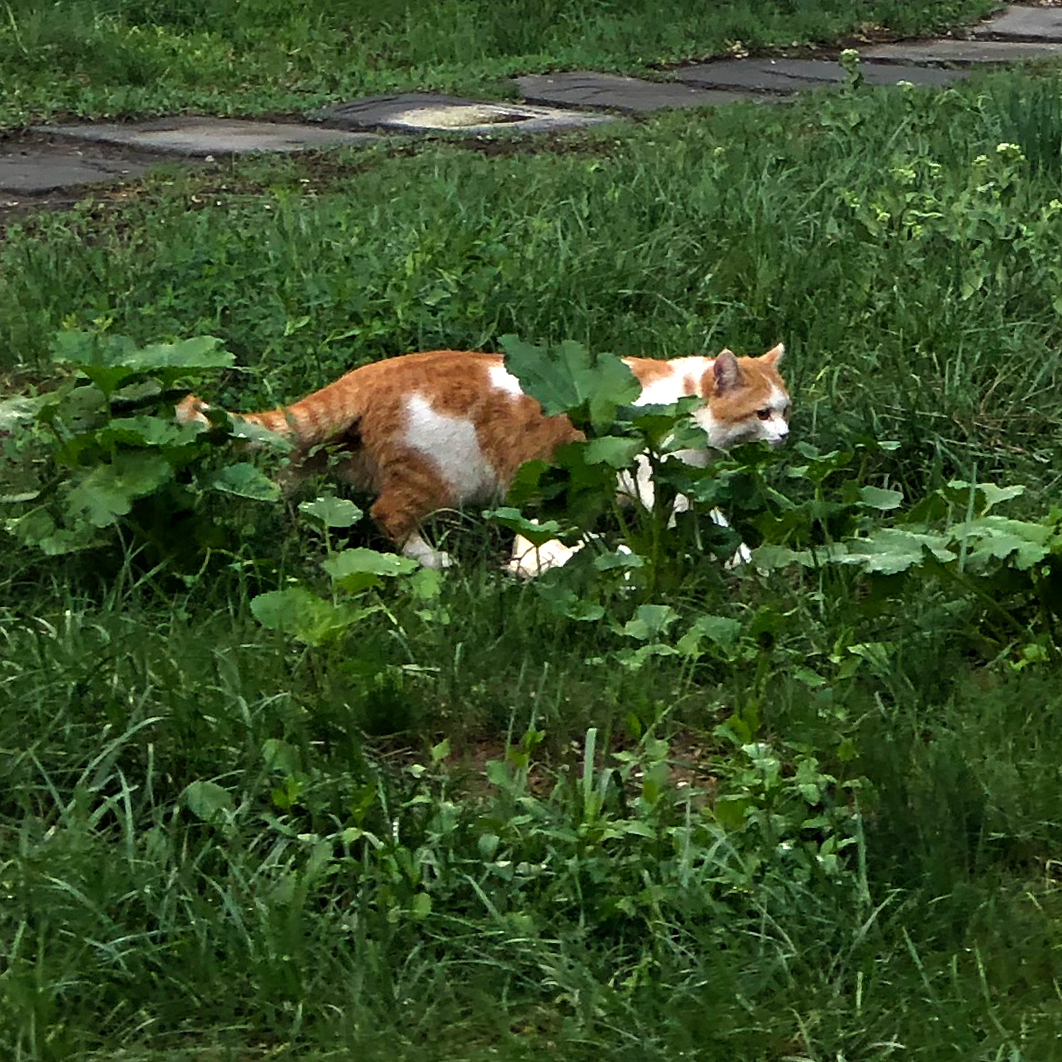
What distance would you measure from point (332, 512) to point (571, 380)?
50 cm

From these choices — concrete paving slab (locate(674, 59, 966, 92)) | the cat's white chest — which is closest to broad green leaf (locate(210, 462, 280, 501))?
the cat's white chest

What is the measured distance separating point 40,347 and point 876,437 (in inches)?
79.5

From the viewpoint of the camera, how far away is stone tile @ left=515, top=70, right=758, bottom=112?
8023 millimetres

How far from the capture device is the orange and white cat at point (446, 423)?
3.50 meters

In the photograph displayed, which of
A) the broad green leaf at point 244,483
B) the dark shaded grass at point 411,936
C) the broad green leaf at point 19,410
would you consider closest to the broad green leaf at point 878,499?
the dark shaded grass at point 411,936

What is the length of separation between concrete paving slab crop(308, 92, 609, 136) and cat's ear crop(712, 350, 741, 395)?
372 cm

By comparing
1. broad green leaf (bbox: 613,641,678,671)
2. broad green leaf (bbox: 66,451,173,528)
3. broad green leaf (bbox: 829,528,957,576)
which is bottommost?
broad green leaf (bbox: 613,641,678,671)

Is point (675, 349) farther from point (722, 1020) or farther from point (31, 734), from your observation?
point (722, 1020)

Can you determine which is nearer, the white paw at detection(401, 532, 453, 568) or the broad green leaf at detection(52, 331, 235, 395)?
the broad green leaf at detection(52, 331, 235, 395)

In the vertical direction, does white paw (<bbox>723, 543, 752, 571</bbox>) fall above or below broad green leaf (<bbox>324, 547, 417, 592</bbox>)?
below

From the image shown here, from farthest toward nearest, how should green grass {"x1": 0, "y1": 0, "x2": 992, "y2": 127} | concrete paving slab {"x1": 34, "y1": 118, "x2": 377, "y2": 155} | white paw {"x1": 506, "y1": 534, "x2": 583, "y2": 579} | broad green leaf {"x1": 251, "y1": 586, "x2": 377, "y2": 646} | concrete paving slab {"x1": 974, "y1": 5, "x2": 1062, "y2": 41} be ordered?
concrete paving slab {"x1": 974, "y1": 5, "x2": 1062, "y2": 41} < green grass {"x1": 0, "y1": 0, "x2": 992, "y2": 127} < concrete paving slab {"x1": 34, "y1": 118, "x2": 377, "y2": 155} < white paw {"x1": 506, "y1": 534, "x2": 583, "y2": 579} < broad green leaf {"x1": 251, "y1": 586, "x2": 377, "y2": 646}

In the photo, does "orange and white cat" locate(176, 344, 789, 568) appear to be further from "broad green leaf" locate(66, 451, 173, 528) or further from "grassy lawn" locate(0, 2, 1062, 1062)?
"broad green leaf" locate(66, 451, 173, 528)

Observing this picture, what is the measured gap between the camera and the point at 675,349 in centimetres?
411

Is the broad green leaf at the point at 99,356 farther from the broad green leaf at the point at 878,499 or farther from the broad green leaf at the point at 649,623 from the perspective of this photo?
the broad green leaf at the point at 878,499
